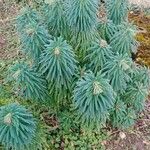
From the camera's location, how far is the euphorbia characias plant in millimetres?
4391

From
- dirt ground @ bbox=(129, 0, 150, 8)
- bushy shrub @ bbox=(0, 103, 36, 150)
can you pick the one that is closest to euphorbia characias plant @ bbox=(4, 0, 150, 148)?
bushy shrub @ bbox=(0, 103, 36, 150)

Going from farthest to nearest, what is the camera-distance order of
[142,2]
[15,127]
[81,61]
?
[142,2] < [81,61] < [15,127]

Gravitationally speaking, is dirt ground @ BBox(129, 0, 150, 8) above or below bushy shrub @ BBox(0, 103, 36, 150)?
above

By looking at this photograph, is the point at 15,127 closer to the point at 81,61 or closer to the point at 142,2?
the point at 81,61

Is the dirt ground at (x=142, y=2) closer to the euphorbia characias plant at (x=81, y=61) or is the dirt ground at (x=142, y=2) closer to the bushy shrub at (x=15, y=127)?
the euphorbia characias plant at (x=81, y=61)

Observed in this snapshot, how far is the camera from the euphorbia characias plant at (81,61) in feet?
14.4

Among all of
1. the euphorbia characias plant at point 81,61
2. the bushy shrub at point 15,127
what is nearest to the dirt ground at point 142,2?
the euphorbia characias plant at point 81,61

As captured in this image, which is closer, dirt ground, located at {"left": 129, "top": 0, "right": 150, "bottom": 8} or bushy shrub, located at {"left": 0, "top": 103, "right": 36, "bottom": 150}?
bushy shrub, located at {"left": 0, "top": 103, "right": 36, "bottom": 150}

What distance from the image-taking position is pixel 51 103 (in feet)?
16.3

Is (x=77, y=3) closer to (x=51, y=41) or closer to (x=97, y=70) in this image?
(x=51, y=41)

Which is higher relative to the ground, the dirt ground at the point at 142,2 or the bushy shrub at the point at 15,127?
the dirt ground at the point at 142,2

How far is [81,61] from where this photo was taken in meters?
4.80

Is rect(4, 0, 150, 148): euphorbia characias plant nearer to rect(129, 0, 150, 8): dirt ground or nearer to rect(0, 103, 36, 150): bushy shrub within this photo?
rect(0, 103, 36, 150): bushy shrub

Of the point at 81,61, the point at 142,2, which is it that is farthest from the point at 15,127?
the point at 142,2
